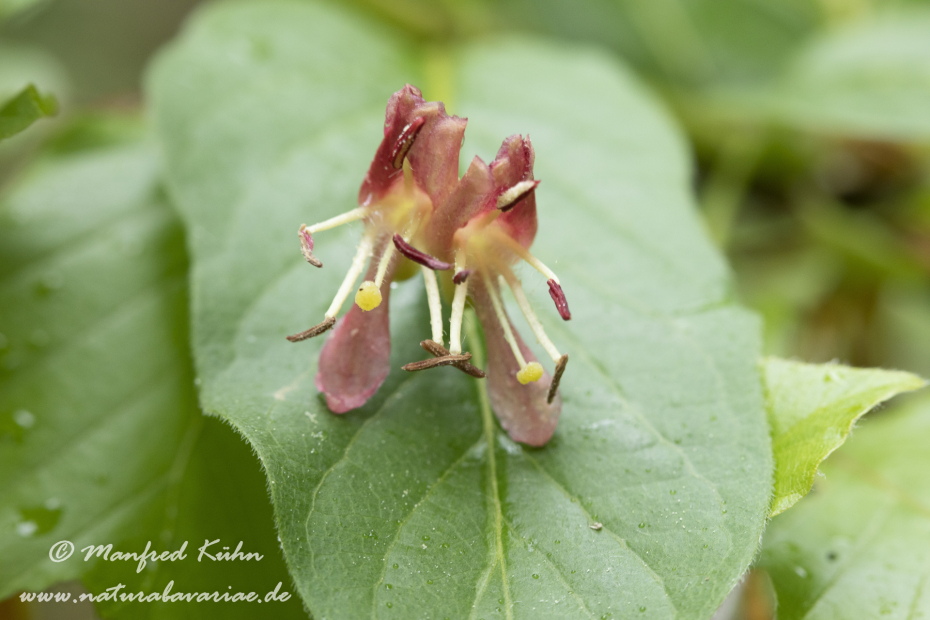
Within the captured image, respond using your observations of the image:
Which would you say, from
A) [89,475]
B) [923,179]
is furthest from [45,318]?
[923,179]

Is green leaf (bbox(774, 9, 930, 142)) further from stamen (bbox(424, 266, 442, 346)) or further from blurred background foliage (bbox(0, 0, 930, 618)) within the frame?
stamen (bbox(424, 266, 442, 346))

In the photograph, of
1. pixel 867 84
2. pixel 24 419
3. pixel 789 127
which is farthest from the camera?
pixel 789 127

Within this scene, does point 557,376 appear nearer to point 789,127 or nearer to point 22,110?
point 22,110

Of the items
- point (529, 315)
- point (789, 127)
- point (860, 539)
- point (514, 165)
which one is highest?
point (514, 165)

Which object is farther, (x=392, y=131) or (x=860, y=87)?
(x=860, y=87)

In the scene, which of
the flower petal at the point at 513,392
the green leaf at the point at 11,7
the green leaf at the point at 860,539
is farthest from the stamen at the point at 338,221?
the green leaf at the point at 11,7

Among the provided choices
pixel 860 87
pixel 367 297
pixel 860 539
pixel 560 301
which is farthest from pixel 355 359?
pixel 860 87

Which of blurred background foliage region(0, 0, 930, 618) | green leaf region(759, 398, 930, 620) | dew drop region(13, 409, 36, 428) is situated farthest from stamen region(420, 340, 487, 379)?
blurred background foliage region(0, 0, 930, 618)
